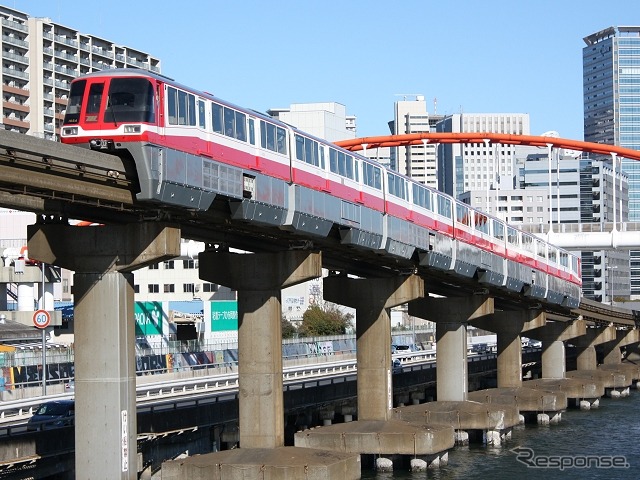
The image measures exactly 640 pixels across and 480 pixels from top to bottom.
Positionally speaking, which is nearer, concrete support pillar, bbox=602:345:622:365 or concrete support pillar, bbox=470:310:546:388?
concrete support pillar, bbox=470:310:546:388

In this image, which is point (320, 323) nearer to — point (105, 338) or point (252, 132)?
point (252, 132)

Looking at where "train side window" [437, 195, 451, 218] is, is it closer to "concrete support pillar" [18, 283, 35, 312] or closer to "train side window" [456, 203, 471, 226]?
"train side window" [456, 203, 471, 226]

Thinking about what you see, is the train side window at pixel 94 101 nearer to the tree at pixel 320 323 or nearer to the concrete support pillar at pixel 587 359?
the concrete support pillar at pixel 587 359

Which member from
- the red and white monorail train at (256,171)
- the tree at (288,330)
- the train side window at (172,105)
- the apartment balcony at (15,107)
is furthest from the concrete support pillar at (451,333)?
the apartment balcony at (15,107)

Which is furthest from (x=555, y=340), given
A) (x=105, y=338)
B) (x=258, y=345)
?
(x=105, y=338)

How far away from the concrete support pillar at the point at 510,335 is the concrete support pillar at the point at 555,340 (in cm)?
660

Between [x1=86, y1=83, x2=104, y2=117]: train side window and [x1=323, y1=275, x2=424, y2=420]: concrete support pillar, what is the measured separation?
93.3ft

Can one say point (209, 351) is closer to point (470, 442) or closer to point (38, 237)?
point (470, 442)

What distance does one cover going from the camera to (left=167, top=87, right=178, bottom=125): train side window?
39000 mm

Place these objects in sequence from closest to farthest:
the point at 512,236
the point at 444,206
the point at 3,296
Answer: the point at 444,206 → the point at 512,236 → the point at 3,296

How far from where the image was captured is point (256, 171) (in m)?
45.1

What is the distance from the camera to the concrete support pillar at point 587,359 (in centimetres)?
11831

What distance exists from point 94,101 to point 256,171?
28.0 feet

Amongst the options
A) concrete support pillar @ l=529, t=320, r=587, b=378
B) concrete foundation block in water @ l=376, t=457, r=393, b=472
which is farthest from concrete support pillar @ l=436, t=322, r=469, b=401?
concrete support pillar @ l=529, t=320, r=587, b=378
